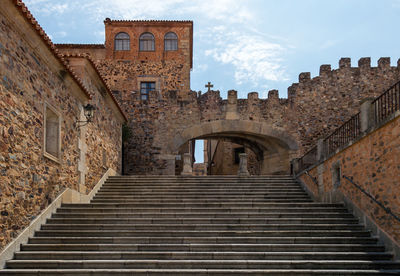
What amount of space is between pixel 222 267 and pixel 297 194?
217 inches

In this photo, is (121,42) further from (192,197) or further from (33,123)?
→ (33,123)

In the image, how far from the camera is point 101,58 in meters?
21.2

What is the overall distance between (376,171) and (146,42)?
15912 millimetres

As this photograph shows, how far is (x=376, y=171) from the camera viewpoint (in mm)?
8023

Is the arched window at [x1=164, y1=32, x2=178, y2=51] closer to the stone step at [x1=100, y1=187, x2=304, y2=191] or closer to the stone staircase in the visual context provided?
the stone step at [x1=100, y1=187, x2=304, y2=191]

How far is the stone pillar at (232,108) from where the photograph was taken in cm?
1708

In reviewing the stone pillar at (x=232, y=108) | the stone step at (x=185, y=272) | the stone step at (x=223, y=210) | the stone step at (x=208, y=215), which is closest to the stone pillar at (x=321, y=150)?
the stone step at (x=223, y=210)

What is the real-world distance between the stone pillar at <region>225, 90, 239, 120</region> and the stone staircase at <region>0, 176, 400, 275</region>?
6911 millimetres

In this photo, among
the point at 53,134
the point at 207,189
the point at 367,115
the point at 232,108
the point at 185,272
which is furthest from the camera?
the point at 232,108

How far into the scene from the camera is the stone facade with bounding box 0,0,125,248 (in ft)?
21.2

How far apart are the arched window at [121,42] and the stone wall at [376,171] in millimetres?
14264

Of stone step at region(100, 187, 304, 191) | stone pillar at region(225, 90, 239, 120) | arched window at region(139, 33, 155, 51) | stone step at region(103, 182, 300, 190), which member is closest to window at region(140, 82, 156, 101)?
arched window at region(139, 33, 155, 51)

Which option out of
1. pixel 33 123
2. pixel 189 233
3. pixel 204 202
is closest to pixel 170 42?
pixel 204 202

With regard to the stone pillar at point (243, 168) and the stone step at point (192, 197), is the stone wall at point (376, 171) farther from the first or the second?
the stone pillar at point (243, 168)
